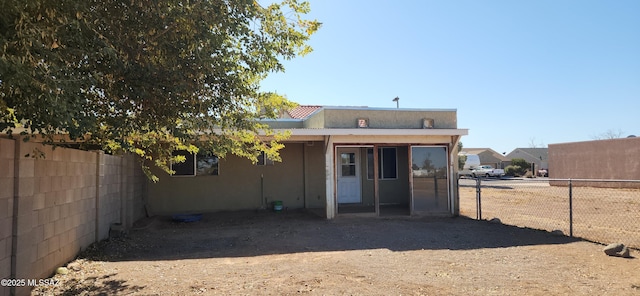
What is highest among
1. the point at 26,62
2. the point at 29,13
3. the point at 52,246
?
the point at 29,13

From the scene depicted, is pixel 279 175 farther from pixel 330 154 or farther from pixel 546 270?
pixel 546 270

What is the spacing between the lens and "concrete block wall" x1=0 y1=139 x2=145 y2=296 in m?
4.62

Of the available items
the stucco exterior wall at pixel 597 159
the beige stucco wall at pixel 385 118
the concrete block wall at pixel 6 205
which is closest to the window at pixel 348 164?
the beige stucco wall at pixel 385 118

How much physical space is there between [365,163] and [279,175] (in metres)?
3.01

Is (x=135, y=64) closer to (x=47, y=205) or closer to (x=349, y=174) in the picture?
(x=47, y=205)

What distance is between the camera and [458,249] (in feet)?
25.8

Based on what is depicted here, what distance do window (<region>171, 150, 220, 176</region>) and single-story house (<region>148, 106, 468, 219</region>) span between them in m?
0.03

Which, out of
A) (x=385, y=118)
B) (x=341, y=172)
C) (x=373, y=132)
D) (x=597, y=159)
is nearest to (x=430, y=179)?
(x=385, y=118)

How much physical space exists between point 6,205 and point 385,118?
9.53 metres

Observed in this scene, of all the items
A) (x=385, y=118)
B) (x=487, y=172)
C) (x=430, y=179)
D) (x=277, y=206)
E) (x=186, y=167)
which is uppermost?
(x=385, y=118)

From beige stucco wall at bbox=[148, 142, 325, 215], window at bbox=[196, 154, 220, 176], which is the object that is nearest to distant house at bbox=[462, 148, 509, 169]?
beige stucco wall at bbox=[148, 142, 325, 215]

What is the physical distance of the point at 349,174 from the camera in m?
14.9

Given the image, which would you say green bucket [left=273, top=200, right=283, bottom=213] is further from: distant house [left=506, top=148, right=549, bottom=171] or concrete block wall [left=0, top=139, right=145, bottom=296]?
distant house [left=506, top=148, right=549, bottom=171]

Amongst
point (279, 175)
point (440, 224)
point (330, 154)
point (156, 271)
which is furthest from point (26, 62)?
point (279, 175)
